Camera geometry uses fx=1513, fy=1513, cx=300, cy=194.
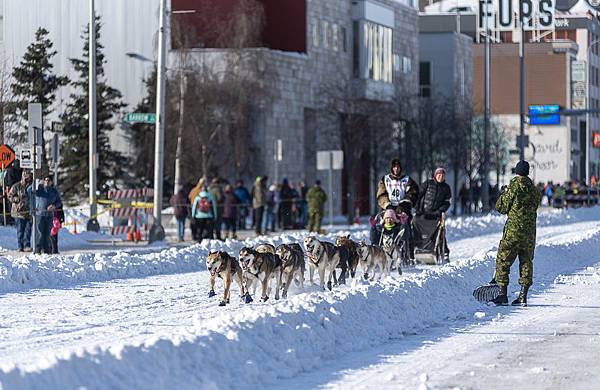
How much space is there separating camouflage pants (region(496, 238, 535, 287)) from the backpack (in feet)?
62.4

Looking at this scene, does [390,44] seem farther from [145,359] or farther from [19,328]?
[145,359]

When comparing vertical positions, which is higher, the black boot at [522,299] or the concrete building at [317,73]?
the concrete building at [317,73]

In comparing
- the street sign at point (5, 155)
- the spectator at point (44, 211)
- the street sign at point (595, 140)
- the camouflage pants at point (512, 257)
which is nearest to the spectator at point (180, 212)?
the street sign at point (5, 155)

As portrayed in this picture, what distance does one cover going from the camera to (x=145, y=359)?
432 inches

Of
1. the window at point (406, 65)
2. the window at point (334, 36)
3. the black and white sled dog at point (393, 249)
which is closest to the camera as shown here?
the black and white sled dog at point (393, 249)

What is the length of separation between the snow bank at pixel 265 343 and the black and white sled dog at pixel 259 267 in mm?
1478

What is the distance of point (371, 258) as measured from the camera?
23234 mm

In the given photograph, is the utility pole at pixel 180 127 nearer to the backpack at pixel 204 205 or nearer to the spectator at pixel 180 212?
the spectator at pixel 180 212

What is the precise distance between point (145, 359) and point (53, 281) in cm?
1292

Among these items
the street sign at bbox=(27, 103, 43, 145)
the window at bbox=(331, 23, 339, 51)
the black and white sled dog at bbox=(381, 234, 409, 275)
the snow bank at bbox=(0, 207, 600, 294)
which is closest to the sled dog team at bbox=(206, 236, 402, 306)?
the black and white sled dog at bbox=(381, 234, 409, 275)

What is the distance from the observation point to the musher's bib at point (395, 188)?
26.4 meters

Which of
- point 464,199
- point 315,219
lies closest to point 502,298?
point 315,219

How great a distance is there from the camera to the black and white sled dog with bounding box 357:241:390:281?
2306 cm

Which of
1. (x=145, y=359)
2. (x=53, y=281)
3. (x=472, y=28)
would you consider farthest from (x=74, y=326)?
(x=472, y=28)
